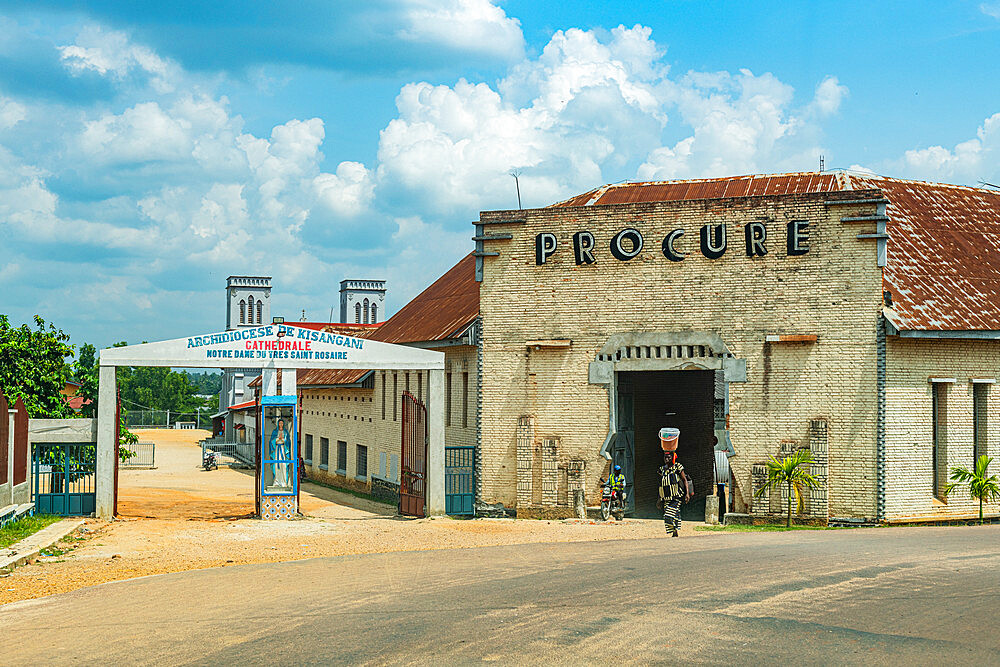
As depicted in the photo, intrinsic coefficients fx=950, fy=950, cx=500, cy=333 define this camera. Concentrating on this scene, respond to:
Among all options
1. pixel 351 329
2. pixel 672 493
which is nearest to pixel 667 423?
pixel 672 493

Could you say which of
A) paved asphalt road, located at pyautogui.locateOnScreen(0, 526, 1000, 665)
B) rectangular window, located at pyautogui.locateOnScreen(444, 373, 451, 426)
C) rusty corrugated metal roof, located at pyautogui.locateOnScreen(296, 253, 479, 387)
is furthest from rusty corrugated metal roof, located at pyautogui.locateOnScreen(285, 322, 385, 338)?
paved asphalt road, located at pyautogui.locateOnScreen(0, 526, 1000, 665)

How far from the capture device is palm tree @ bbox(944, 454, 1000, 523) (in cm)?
2092

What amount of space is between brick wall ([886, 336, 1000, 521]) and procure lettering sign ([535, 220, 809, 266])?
3177 mm

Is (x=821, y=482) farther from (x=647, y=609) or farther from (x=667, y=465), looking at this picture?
(x=647, y=609)

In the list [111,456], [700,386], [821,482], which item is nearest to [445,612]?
[821,482]

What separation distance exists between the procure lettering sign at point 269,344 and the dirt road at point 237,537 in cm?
391

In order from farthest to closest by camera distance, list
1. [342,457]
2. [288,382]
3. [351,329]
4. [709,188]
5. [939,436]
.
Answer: [351,329] < [342,457] < [709,188] < [288,382] < [939,436]

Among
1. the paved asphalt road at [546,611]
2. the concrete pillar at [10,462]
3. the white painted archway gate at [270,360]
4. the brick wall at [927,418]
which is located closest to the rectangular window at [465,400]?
the white painted archway gate at [270,360]

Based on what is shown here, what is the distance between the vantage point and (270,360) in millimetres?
22391

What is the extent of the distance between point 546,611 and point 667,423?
56.9 ft

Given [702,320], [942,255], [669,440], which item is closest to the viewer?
[669,440]

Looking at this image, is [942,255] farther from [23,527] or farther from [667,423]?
[23,527]

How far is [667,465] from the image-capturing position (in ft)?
64.8

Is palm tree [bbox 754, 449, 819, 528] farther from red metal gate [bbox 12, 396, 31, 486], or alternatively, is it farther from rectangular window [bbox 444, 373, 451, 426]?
red metal gate [bbox 12, 396, 31, 486]
